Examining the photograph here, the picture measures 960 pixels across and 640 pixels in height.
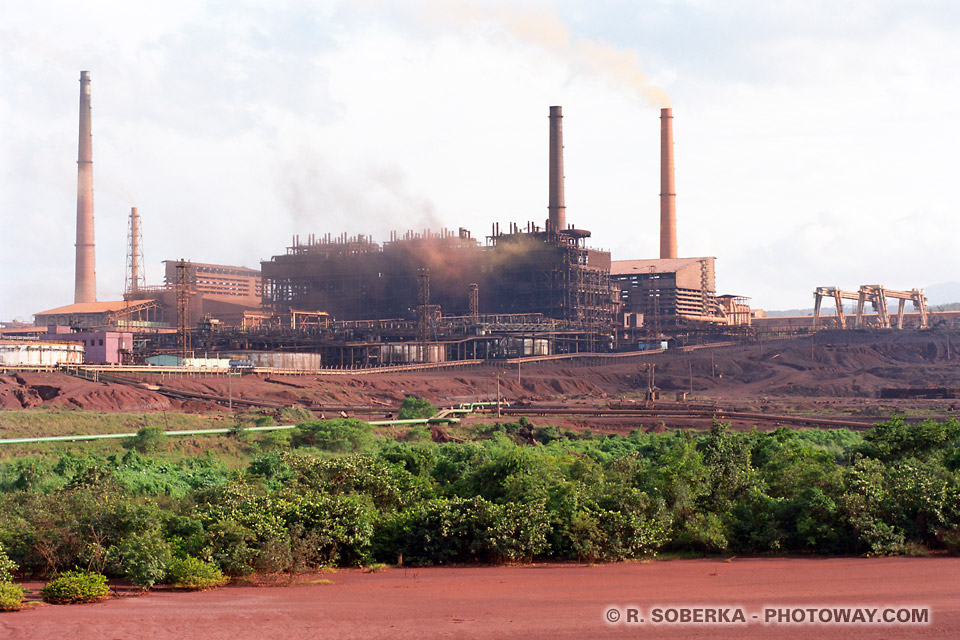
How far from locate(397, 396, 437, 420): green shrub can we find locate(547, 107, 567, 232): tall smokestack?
53169mm

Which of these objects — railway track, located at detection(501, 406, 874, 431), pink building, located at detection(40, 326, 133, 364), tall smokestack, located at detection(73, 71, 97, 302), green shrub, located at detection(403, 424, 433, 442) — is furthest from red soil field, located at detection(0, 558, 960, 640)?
tall smokestack, located at detection(73, 71, 97, 302)

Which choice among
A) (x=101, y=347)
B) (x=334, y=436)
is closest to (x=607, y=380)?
(x=101, y=347)

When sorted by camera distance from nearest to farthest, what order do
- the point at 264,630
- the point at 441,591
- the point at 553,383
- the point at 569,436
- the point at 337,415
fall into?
the point at 264,630 → the point at 441,591 → the point at 569,436 → the point at 337,415 → the point at 553,383

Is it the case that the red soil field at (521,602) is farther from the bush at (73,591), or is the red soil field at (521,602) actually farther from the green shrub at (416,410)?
the green shrub at (416,410)

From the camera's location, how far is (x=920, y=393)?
7706 cm

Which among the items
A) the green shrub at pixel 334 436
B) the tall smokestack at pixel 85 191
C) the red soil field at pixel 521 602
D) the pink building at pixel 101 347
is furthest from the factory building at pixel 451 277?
the red soil field at pixel 521 602

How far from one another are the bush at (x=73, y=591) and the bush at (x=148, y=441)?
85.2ft

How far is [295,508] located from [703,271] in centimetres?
10730

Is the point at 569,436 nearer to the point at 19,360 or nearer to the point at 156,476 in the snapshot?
the point at 156,476

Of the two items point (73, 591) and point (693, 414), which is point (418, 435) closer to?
point (693, 414)

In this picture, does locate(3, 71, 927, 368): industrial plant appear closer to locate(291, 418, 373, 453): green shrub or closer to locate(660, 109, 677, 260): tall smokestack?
locate(660, 109, 677, 260): tall smokestack

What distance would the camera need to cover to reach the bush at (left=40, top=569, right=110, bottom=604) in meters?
18.0

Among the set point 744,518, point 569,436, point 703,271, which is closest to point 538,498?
point 744,518

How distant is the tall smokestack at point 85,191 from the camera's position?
107312 millimetres
